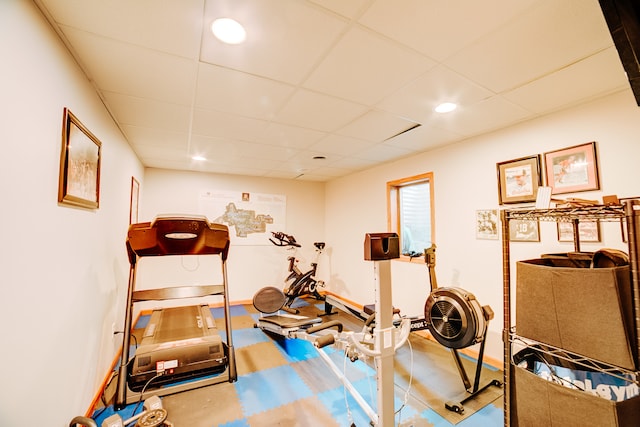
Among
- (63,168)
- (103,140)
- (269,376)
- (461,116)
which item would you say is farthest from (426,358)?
(103,140)

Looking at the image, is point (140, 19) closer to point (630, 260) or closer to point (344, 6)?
point (344, 6)

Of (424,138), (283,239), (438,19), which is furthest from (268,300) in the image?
(438,19)

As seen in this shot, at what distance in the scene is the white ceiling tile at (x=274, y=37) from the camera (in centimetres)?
120

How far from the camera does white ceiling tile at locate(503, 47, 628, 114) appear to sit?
160cm

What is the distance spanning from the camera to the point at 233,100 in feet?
6.80

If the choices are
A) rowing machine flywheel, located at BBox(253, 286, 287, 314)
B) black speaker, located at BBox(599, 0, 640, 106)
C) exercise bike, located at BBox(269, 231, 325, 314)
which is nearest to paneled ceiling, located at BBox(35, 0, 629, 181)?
black speaker, located at BBox(599, 0, 640, 106)

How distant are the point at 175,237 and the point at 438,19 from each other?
7.54 feet

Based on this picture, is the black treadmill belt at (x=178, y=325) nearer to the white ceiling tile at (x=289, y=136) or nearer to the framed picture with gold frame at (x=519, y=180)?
the white ceiling tile at (x=289, y=136)

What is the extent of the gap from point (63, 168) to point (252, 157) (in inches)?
96.3

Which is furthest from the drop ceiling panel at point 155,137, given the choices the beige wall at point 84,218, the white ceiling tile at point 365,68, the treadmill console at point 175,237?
the white ceiling tile at point 365,68

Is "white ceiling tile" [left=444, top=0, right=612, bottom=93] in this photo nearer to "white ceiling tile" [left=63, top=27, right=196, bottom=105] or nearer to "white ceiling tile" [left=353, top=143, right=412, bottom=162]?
"white ceiling tile" [left=353, top=143, right=412, bottom=162]

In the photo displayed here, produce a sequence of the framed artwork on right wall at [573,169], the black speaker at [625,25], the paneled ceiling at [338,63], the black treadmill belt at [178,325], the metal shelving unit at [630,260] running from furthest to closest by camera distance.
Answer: the black treadmill belt at [178,325] < the framed artwork on right wall at [573,169] < the paneled ceiling at [338,63] < the metal shelving unit at [630,260] < the black speaker at [625,25]

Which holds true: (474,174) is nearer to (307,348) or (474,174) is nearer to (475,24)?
(475,24)

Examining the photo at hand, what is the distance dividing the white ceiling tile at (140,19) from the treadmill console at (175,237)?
1188mm
